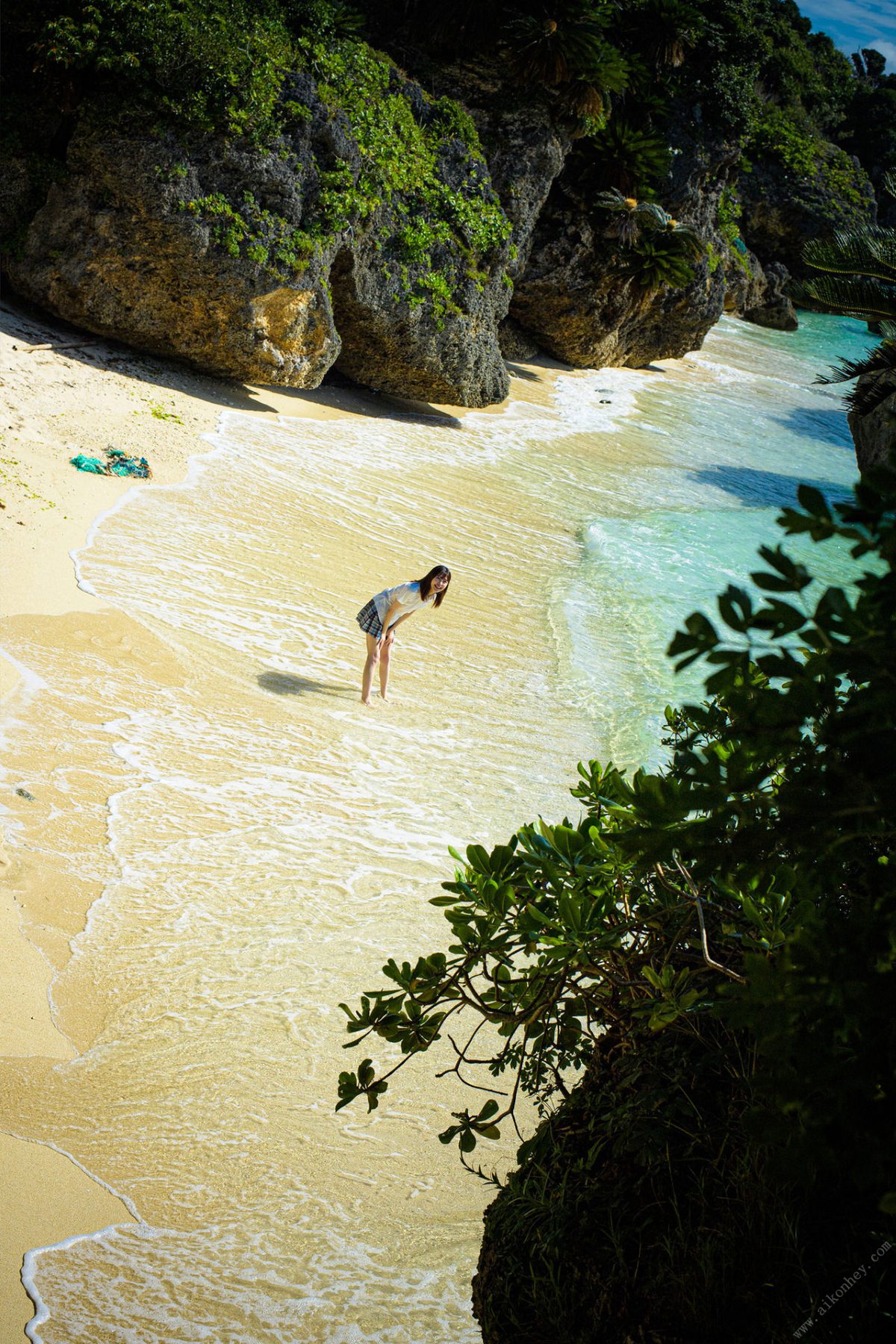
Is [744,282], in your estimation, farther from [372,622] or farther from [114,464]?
[372,622]

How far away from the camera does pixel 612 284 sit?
981 inches

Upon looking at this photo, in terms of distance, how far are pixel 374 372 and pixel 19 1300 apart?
16.4 metres

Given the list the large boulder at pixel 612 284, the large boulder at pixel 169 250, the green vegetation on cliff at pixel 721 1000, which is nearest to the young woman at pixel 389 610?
the green vegetation on cliff at pixel 721 1000

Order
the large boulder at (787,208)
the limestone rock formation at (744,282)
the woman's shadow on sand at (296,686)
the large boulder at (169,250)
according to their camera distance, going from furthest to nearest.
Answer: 1. the large boulder at (787,208)
2. the limestone rock formation at (744,282)
3. the large boulder at (169,250)
4. the woman's shadow on sand at (296,686)

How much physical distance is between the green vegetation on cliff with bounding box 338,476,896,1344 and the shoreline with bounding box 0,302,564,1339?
191 cm

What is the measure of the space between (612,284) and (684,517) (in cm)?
1034

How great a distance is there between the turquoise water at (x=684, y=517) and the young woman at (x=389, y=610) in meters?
2.19

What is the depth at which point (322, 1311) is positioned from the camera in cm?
375

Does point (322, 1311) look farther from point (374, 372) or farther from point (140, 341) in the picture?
point (374, 372)

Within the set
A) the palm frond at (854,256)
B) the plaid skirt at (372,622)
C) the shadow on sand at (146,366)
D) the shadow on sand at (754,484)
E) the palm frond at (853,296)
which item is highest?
the palm frond at (854,256)

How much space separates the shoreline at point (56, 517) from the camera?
3.99m

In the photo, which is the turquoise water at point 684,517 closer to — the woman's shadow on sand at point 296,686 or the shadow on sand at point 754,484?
the shadow on sand at point 754,484

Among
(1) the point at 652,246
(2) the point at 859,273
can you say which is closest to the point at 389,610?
(2) the point at 859,273

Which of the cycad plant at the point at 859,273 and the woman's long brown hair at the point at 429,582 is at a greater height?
the cycad plant at the point at 859,273
